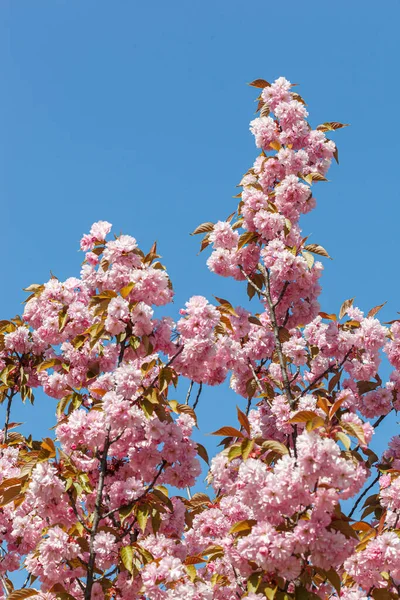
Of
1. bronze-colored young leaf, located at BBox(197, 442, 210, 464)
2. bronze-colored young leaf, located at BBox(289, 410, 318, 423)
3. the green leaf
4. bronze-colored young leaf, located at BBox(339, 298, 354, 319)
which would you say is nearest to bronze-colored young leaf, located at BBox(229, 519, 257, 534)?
bronze-colored young leaf, located at BBox(289, 410, 318, 423)

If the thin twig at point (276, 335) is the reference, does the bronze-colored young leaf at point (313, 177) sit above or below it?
above

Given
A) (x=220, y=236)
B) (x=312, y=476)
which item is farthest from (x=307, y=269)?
(x=312, y=476)

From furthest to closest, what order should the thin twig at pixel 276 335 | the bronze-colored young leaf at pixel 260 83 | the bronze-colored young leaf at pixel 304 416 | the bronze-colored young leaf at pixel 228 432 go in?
the bronze-colored young leaf at pixel 260 83, the thin twig at pixel 276 335, the bronze-colored young leaf at pixel 228 432, the bronze-colored young leaf at pixel 304 416

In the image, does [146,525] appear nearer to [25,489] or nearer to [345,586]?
[25,489]

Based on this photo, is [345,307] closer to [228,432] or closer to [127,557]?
[228,432]

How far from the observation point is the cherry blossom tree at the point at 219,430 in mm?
3857

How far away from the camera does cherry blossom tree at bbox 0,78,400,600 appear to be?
12.7 ft

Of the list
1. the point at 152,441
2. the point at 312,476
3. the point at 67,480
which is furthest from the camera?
A: the point at 152,441

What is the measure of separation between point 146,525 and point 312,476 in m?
1.52

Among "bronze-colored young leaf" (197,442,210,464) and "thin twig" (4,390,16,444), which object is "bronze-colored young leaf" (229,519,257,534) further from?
"thin twig" (4,390,16,444)

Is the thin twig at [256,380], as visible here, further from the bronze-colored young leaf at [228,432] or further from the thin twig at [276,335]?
the bronze-colored young leaf at [228,432]

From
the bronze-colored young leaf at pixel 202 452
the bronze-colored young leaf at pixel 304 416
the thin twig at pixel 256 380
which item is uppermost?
the thin twig at pixel 256 380

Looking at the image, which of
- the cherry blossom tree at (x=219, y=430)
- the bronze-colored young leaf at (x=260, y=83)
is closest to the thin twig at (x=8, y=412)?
the cherry blossom tree at (x=219, y=430)

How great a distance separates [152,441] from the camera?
4.62m
